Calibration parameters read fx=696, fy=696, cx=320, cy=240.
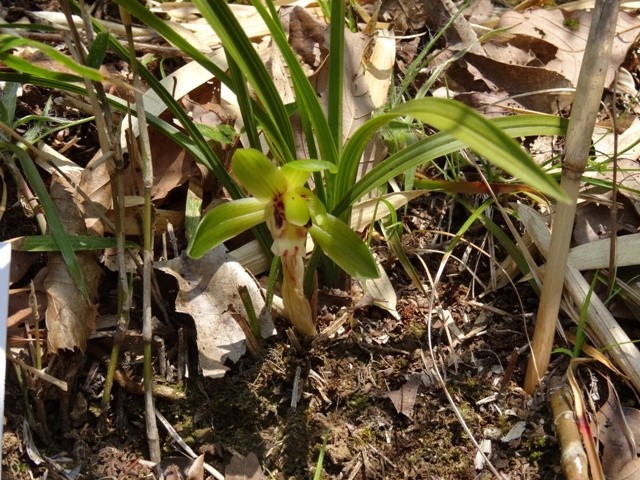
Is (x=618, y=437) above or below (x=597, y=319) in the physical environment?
below

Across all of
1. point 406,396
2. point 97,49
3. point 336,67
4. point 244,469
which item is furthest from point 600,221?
point 97,49

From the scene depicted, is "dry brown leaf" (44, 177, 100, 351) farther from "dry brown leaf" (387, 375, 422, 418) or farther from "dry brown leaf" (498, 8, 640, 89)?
"dry brown leaf" (498, 8, 640, 89)

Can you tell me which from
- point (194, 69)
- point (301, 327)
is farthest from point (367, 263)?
point (194, 69)

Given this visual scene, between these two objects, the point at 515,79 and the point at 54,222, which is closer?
the point at 54,222

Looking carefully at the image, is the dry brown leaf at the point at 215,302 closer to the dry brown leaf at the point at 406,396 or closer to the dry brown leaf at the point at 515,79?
the dry brown leaf at the point at 406,396

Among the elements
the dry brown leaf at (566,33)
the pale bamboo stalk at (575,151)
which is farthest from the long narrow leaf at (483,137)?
the dry brown leaf at (566,33)

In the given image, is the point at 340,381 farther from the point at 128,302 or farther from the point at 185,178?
the point at 185,178

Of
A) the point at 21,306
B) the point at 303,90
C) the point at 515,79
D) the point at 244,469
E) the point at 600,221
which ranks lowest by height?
the point at 244,469

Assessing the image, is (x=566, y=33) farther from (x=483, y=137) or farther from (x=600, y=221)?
(x=483, y=137)
